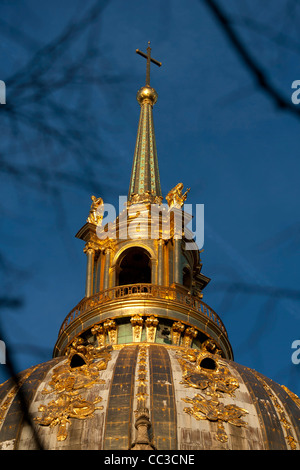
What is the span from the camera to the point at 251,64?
9117mm

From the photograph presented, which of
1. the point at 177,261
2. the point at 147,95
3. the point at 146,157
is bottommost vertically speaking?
the point at 177,261

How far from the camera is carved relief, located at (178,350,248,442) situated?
33.3m

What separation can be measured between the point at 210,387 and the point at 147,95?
3097cm

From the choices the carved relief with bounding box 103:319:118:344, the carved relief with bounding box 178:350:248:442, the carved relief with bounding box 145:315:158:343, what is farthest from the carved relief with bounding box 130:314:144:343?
the carved relief with bounding box 178:350:248:442

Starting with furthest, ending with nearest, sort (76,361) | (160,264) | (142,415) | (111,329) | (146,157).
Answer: (146,157), (160,264), (111,329), (76,361), (142,415)

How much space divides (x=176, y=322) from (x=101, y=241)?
8.71 metres

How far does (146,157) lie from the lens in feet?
189

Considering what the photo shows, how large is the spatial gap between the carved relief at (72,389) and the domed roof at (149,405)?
39 millimetres

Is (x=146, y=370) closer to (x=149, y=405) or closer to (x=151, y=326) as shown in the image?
(x=149, y=405)

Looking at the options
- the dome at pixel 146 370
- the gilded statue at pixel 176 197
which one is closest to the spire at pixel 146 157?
the dome at pixel 146 370

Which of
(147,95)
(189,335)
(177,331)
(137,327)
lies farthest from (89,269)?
(147,95)

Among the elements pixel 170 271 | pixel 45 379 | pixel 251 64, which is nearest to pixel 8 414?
pixel 45 379

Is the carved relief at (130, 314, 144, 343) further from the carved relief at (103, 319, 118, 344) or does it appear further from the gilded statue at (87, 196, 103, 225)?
the gilded statue at (87, 196, 103, 225)
